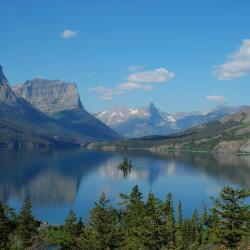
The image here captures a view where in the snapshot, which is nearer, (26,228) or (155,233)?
(155,233)

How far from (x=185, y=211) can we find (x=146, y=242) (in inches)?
4698

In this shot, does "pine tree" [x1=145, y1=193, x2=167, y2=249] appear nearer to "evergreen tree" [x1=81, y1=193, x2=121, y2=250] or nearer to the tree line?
the tree line

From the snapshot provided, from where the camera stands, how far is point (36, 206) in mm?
182125

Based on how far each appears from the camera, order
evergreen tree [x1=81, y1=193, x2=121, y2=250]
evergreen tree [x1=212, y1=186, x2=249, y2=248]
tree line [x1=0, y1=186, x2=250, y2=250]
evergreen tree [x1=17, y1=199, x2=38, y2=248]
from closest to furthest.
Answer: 1. evergreen tree [x1=212, y1=186, x2=249, y2=248]
2. tree line [x1=0, y1=186, x2=250, y2=250]
3. evergreen tree [x1=81, y1=193, x2=121, y2=250]
4. evergreen tree [x1=17, y1=199, x2=38, y2=248]

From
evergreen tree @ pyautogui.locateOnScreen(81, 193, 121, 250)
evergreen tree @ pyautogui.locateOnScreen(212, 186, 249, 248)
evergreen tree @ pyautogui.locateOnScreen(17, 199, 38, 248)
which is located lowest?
evergreen tree @ pyautogui.locateOnScreen(17, 199, 38, 248)

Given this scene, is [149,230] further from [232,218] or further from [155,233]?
[232,218]

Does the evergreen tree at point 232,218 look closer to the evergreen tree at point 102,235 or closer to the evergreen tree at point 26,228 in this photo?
the evergreen tree at point 102,235

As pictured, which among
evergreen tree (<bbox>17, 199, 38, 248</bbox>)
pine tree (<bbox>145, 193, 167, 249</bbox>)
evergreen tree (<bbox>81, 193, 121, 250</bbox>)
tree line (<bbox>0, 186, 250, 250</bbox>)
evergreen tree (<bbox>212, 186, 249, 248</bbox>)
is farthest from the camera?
evergreen tree (<bbox>17, 199, 38, 248</bbox>)

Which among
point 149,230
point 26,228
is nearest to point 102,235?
point 149,230

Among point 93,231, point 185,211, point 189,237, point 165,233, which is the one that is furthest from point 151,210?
point 185,211

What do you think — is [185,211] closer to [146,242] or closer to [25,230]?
[25,230]

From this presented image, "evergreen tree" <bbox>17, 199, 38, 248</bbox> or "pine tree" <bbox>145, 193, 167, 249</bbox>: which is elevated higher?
Answer: "pine tree" <bbox>145, 193, 167, 249</bbox>

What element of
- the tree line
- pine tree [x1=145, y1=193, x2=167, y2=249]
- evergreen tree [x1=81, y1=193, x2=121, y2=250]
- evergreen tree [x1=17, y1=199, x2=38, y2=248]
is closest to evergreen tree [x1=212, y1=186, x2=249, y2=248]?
the tree line

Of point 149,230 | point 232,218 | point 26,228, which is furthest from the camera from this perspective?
point 26,228
